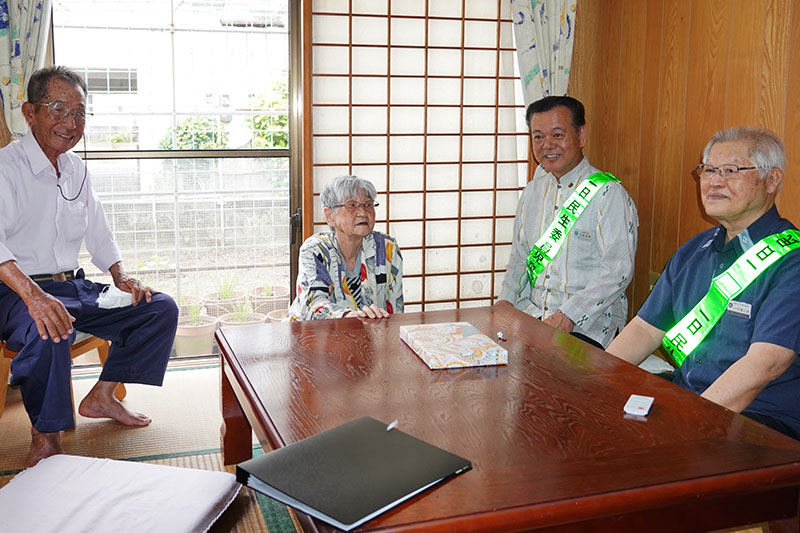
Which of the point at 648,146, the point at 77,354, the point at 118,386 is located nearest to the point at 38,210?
the point at 77,354

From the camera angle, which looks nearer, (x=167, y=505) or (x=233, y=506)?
(x=167, y=505)

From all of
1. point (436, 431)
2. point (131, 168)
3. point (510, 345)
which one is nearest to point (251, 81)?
point (131, 168)

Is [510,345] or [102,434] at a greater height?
[510,345]

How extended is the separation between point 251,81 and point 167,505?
9.11ft

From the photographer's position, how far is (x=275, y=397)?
1.76m

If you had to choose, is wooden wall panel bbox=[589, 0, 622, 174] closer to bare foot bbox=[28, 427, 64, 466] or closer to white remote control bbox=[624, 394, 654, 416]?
white remote control bbox=[624, 394, 654, 416]

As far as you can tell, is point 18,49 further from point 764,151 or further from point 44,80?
point 764,151

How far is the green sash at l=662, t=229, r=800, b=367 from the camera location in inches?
82.3

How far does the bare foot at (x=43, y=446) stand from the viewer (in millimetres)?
2641

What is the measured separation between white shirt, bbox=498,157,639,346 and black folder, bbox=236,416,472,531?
1.78 metres

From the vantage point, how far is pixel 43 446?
2656 mm

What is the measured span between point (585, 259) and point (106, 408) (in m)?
2.14

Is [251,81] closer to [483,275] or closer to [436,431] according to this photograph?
[483,275]

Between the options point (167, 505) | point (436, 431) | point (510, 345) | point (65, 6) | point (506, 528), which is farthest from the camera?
point (65, 6)
